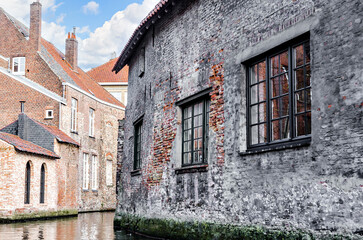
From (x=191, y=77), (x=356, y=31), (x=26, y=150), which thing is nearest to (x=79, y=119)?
(x=26, y=150)

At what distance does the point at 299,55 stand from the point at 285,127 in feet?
3.63

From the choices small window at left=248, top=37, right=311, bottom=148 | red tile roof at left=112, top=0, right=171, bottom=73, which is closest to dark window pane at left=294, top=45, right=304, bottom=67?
small window at left=248, top=37, right=311, bottom=148

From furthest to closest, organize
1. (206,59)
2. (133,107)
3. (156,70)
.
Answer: (133,107) → (156,70) → (206,59)

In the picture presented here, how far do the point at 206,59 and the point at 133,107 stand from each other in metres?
6.84

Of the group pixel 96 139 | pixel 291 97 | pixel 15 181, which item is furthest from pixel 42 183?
pixel 291 97

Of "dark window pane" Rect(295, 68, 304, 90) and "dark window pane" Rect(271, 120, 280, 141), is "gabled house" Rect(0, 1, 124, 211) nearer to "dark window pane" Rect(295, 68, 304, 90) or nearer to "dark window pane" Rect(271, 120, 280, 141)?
"dark window pane" Rect(271, 120, 280, 141)

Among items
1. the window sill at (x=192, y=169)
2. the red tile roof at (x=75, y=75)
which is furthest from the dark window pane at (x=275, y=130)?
the red tile roof at (x=75, y=75)

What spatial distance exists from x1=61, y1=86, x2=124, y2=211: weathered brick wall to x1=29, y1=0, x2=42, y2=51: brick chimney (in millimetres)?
3680

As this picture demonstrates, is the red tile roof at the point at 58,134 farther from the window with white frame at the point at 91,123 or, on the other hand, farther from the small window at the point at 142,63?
the small window at the point at 142,63

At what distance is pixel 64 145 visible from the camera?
1017 inches

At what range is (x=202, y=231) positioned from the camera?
9.12 metres

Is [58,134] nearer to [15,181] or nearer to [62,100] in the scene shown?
[62,100]

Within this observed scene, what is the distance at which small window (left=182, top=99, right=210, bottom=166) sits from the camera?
32.0 ft

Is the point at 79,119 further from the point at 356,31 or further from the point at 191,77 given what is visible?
the point at 356,31
